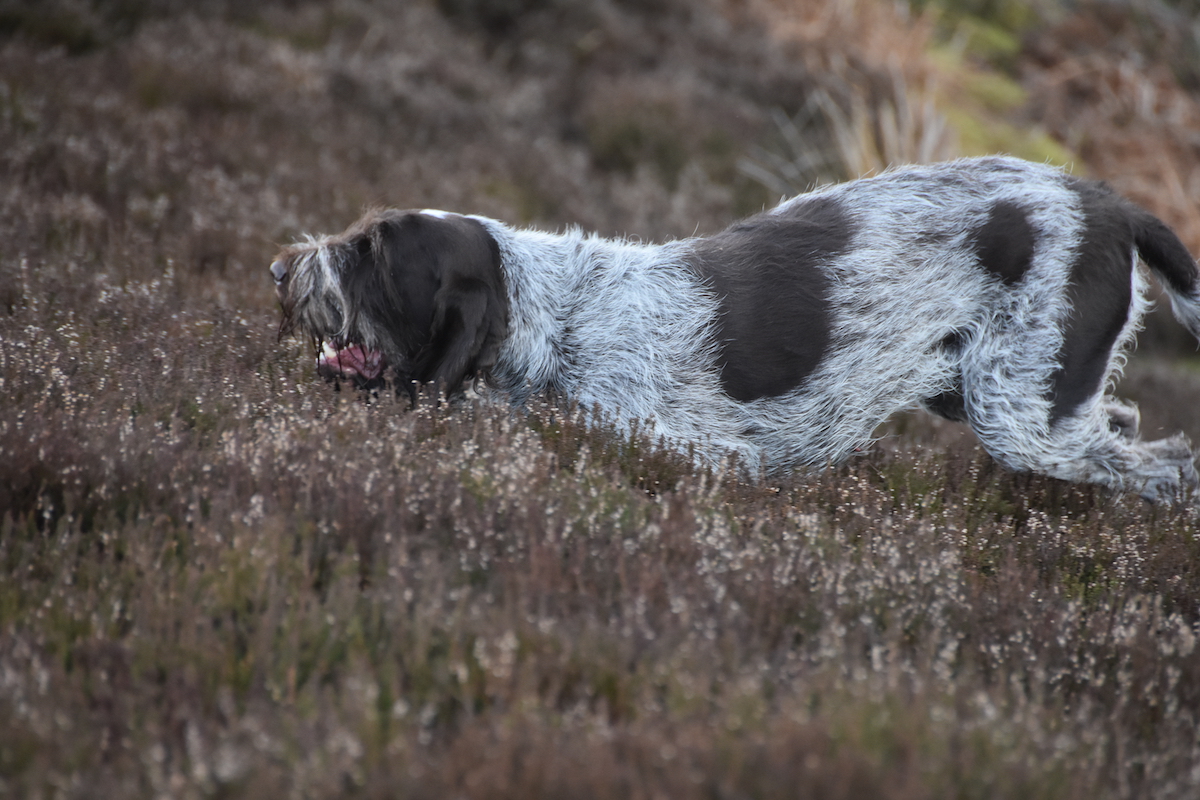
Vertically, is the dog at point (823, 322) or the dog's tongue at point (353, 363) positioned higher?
the dog at point (823, 322)

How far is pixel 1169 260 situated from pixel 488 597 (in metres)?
3.30

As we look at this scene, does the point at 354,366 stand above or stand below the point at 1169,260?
below

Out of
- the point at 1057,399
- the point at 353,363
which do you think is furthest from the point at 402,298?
the point at 1057,399

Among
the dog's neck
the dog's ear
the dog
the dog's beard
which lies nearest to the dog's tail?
the dog

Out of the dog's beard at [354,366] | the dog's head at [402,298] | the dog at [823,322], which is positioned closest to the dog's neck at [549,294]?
the dog at [823,322]

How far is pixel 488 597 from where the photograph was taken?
8.12 feet

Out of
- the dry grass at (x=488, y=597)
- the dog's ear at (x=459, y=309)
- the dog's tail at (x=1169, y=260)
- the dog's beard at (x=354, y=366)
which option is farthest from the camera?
the dog's tail at (x=1169, y=260)

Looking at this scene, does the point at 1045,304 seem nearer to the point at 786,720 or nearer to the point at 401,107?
the point at 786,720

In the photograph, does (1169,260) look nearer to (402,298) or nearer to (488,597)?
(402,298)

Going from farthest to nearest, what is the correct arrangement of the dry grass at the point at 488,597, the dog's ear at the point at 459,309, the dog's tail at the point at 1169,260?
the dog's tail at the point at 1169,260 < the dog's ear at the point at 459,309 < the dry grass at the point at 488,597

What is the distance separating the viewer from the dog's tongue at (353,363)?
3.87 metres

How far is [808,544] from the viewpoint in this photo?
3.08m

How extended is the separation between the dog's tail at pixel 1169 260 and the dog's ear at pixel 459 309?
2.68 meters

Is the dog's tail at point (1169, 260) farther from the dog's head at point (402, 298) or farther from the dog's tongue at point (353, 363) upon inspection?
the dog's tongue at point (353, 363)
